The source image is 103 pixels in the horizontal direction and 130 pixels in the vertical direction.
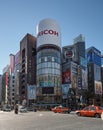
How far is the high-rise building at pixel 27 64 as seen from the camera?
11705 centimetres

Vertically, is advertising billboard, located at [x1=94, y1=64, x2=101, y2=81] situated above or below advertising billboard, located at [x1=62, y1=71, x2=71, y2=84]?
above

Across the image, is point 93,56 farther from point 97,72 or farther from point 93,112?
A: point 93,112

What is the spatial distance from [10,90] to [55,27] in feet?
211

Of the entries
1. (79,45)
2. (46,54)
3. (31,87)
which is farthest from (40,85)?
(79,45)

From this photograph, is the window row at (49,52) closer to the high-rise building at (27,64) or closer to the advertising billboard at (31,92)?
the high-rise building at (27,64)

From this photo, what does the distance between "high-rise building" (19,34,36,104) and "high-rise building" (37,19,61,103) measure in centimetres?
831

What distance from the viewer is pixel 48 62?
107 metres

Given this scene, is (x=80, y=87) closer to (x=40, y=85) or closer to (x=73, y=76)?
(x=73, y=76)

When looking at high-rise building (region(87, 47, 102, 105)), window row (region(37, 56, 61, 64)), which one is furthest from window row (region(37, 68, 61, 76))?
high-rise building (region(87, 47, 102, 105))

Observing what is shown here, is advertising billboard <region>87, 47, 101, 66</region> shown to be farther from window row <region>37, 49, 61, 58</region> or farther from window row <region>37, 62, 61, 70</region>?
window row <region>37, 62, 61, 70</region>

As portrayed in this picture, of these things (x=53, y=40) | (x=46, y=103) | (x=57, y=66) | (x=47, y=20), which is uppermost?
(x=47, y=20)

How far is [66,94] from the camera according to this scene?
108 m

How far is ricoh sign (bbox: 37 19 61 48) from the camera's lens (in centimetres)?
10981

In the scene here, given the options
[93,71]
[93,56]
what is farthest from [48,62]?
[93,56]
